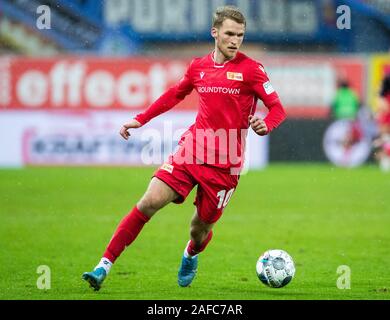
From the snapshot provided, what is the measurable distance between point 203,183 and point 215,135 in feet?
1.19

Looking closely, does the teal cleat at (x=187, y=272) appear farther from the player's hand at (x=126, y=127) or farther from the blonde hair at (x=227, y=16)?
the blonde hair at (x=227, y=16)

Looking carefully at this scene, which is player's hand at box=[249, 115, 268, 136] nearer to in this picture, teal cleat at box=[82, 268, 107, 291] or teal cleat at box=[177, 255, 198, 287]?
teal cleat at box=[177, 255, 198, 287]

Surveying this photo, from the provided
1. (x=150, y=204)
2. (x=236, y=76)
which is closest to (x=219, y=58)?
(x=236, y=76)

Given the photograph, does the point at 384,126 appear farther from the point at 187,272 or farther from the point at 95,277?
the point at 95,277

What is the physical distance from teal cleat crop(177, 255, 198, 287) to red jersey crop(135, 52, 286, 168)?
86cm

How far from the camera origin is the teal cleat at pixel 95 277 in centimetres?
689

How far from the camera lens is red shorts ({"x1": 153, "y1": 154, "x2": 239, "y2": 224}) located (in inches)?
280

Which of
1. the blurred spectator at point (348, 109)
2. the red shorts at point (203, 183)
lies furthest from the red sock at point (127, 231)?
the blurred spectator at point (348, 109)

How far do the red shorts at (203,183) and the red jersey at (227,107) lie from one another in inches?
3.1

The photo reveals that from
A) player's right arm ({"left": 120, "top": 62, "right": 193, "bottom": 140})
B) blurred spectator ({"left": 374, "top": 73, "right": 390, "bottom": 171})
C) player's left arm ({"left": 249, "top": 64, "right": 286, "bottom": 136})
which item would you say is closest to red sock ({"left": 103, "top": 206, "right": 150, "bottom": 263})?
player's right arm ({"left": 120, "top": 62, "right": 193, "bottom": 140})

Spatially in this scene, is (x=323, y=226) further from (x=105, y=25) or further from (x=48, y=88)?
(x=105, y=25)

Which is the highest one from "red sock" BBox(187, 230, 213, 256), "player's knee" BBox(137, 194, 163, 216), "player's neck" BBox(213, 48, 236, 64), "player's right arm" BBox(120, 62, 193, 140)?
"player's neck" BBox(213, 48, 236, 64)

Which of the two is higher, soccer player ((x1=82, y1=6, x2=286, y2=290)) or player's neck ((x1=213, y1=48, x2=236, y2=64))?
player's neck ((x1=213, y1=48, x2=236, y2=64))

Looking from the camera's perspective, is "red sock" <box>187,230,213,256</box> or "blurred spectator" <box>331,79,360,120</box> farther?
"blurred spectator" <box>331,79,360,120</box>
